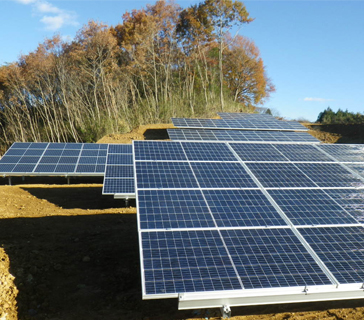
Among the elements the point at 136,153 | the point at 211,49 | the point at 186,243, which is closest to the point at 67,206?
the point at 136,153

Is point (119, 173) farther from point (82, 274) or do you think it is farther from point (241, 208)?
point (241, 208)

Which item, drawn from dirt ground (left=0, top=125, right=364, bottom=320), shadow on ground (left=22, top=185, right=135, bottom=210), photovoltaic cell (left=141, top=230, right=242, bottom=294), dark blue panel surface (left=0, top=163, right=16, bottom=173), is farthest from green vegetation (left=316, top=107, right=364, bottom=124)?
photovoltaic cell (left=141, top=230, right=242, bottom=294)

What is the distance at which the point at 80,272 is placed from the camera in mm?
9953

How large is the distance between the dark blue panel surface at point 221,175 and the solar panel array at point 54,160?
11.1m

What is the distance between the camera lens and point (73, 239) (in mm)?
12312

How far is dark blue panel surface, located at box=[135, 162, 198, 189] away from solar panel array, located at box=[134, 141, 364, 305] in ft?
0.09

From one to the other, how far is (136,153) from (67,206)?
8.17 metres

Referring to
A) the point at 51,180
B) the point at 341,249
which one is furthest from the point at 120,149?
the point at 341,249

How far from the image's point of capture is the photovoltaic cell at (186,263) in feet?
20.6

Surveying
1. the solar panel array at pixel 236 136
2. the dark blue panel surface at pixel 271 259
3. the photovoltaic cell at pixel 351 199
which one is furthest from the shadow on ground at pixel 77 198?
the dark blue panel surface at pixel 271 259

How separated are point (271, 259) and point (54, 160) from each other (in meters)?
17.7

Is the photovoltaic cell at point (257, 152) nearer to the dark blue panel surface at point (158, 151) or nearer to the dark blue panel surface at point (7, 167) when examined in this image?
the dark blue panel surface at point (158, 151)

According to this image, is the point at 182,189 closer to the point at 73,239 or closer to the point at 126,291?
the point at 126,291

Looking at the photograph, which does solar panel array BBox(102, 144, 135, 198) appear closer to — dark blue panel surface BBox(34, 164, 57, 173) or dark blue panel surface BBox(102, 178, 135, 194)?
dark blue panel surface BBox(102, 178, 135, 194)
